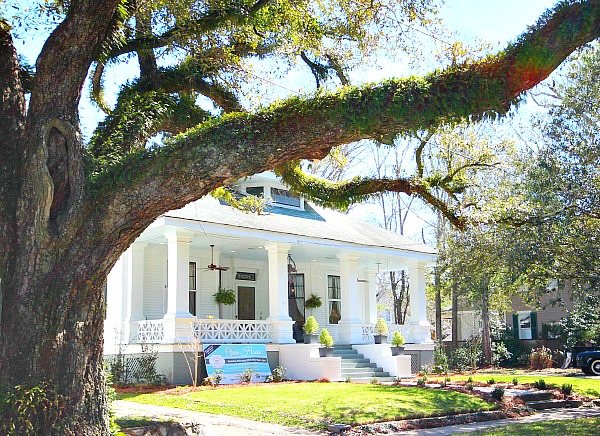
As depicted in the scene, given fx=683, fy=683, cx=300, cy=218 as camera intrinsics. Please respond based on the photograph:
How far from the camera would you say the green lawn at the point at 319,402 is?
12.9m

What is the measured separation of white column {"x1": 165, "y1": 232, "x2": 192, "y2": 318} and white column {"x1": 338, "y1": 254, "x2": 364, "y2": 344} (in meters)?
6.41

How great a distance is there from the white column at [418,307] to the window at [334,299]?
2.93 m

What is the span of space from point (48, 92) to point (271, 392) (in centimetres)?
999

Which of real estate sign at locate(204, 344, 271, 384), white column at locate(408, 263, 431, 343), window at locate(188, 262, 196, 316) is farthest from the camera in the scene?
white column at locate(408, 263, 431, 343)

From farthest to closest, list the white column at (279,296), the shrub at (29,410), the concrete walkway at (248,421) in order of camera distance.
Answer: the white column at (279,296)
the concrete walkway at (248,421)
the shrub at (29,410)

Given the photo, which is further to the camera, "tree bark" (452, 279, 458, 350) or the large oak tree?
"tree bark" (452, 279, 458, 350)

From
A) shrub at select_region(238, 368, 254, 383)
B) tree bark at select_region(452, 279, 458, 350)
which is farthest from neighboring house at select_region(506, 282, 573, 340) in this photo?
shrub at select_region(238, 368, 254, 383)

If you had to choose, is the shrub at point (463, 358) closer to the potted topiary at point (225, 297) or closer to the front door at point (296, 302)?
the front door at point (296, 302)

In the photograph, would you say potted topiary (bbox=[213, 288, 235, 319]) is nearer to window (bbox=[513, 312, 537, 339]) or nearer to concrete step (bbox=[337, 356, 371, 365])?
concrete step (bbox=[337, 356, 371, 365])

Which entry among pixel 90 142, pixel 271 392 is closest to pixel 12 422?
pixel 90 142

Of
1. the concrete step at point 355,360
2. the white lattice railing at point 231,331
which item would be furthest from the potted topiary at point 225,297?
the concrete step at point 355,360

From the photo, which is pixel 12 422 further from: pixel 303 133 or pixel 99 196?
pixel 303 133

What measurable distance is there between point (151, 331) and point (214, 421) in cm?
815

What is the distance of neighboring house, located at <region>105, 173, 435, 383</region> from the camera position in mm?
19828
